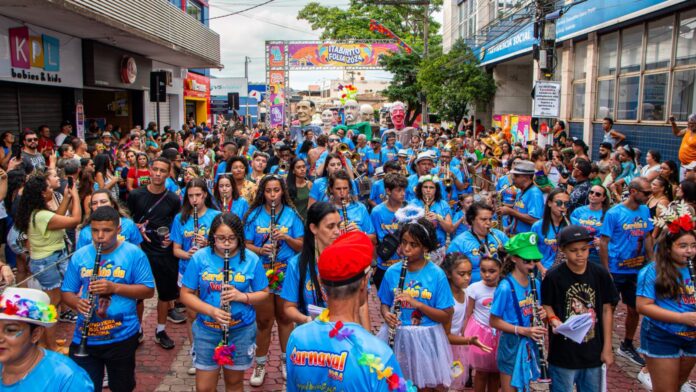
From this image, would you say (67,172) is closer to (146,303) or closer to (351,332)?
(146,303)

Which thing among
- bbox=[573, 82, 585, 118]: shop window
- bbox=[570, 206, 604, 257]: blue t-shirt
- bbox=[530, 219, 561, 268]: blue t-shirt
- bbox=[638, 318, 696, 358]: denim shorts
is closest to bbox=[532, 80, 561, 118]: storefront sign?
bbox=[573, 82, 585, 118]: shop window

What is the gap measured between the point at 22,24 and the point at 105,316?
11405 millimetres

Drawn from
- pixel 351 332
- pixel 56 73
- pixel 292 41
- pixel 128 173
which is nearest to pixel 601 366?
pixel 351 332

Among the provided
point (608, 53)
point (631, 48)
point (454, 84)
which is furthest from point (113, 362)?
point (454, 84)

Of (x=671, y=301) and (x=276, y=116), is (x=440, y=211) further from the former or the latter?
(x=276, y=116)

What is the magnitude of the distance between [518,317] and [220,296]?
7.20ft

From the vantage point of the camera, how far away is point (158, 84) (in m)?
16.8

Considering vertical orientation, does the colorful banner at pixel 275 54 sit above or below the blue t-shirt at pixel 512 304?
above

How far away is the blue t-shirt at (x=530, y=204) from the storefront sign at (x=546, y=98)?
6.31 metres

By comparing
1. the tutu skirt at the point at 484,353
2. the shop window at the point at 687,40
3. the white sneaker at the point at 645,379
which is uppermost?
the shop window at the point at 687,40

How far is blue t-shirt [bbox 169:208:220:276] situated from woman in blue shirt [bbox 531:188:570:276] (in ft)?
11.1

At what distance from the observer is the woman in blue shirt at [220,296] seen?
4.31 m

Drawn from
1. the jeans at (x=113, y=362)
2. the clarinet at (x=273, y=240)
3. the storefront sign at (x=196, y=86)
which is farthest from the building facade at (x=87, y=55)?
the jeans at (x=113, y=362)

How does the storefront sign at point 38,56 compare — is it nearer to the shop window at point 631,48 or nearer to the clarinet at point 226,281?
the clarinet at point 226,281
